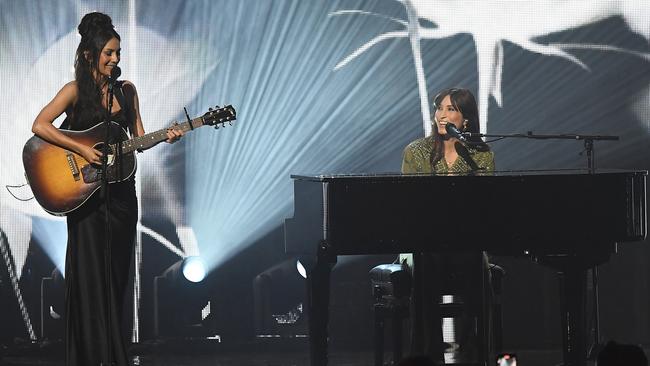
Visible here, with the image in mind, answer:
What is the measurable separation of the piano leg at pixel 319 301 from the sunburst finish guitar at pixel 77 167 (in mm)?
923

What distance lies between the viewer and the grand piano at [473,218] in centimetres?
524

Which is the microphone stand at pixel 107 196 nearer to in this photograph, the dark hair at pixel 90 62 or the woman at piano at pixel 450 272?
the dark hair at pixel 90 62

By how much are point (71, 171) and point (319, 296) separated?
1.28m

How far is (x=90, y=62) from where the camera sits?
16.1 feet

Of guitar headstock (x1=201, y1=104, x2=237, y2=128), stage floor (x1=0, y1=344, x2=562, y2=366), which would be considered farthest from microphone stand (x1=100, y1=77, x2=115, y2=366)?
stage floor (x1=0, y1=344, x2=562, y2=366)

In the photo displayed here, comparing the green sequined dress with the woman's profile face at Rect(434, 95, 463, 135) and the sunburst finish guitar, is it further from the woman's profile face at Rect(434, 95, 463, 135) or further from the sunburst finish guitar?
the sunburst finish guitar

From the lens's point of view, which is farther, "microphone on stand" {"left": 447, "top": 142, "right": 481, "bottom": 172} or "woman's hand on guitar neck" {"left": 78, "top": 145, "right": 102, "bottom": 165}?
"microphone on stand" {"left": 447, "top": 142, "right": 481, "bottom": 172}

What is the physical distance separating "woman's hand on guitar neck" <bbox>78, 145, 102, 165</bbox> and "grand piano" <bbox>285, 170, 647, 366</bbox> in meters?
1.03

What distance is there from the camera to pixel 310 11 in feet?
24.0

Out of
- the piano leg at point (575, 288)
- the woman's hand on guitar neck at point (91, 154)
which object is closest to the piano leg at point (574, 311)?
the piano leg at point (575, 288)

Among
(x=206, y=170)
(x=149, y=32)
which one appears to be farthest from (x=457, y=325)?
(x=149, y=32)

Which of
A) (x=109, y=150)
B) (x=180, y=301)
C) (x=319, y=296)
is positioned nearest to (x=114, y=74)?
(x=109, y=150)

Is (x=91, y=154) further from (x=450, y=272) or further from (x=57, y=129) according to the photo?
(x=450, y=272)

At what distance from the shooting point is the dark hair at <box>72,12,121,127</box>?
4.86 m
